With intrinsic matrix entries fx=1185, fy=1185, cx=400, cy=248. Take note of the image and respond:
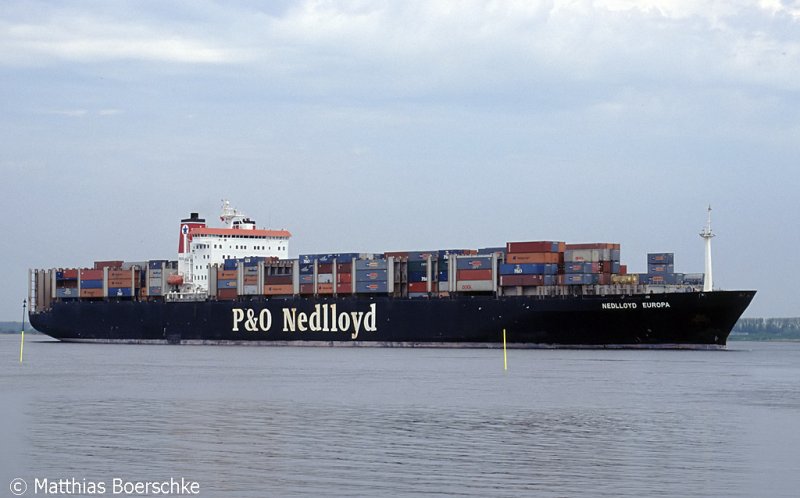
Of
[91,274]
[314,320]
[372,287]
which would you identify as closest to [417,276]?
[372,287]

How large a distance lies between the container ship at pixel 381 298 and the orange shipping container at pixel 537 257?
2.3 inches

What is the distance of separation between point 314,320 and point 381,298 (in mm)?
6428

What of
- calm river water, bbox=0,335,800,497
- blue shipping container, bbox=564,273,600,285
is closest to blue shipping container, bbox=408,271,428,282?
blue shipping container, bbox=564,273,600,285

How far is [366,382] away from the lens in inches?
1709

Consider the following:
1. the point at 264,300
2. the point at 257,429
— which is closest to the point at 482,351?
the point at 264,300

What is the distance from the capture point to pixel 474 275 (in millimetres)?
72688

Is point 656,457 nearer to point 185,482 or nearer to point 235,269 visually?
point 185,482

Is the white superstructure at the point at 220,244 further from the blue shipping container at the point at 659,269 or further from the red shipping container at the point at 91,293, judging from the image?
the blue shipping container at the point at 659,269

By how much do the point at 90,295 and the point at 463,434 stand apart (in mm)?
72125

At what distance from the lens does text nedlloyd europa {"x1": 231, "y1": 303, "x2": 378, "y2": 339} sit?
7844 centimetres

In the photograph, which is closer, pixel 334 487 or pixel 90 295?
pixel 334 487

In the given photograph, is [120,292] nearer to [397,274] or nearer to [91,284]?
[91,284]

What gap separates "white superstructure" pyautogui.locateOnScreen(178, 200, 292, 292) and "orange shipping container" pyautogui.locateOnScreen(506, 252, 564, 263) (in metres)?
27.7

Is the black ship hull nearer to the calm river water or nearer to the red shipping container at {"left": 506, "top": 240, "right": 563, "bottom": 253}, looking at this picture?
the red shipping container at {"left": 506, "top": 240, "right": 563, "bottom": 253}
